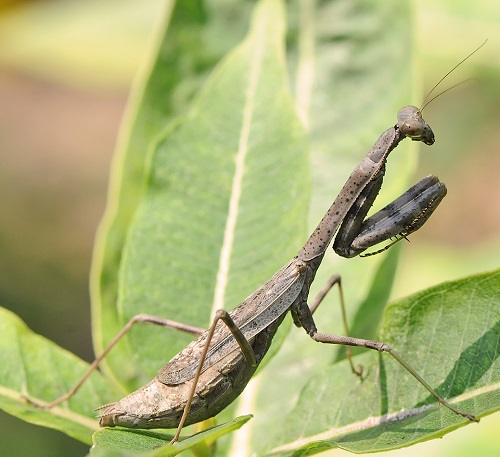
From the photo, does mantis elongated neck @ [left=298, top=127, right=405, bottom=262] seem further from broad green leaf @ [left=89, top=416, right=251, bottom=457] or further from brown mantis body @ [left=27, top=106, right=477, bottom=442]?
broad green leaf @ [left=89, top=416, right=251, bottom=457]

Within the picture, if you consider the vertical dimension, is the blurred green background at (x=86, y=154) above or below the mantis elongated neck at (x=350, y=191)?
above

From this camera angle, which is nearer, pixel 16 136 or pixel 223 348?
pixel 223 348

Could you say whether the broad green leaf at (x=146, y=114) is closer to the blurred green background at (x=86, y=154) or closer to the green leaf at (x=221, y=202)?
the green leaf at (x=221, y=202)

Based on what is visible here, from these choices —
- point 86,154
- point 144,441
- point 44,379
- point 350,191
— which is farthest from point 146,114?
point 86,154

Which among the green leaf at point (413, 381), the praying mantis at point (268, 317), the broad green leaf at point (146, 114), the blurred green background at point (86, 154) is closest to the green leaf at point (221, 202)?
the praying mantis at point (268, 317)

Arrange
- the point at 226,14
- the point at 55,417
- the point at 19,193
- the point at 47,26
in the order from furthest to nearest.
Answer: the point at 19,193 < the point at 47,26 < the point at 226,14 < the point at 55,417

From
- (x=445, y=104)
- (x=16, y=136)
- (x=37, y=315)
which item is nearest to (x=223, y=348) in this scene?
(x=37, y=315)

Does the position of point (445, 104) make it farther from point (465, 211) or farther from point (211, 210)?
point (211, 210)
